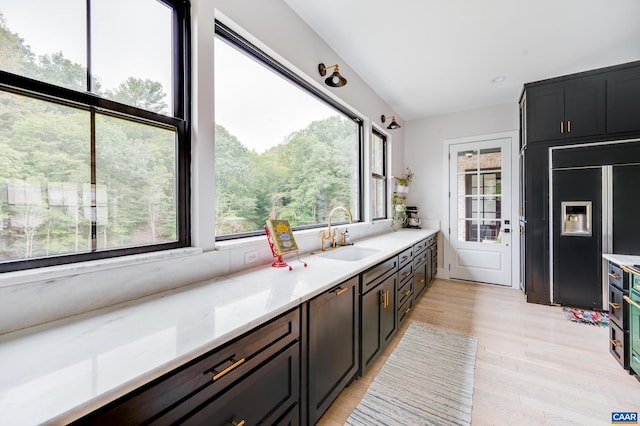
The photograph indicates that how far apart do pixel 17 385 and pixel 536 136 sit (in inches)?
180

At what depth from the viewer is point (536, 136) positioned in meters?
3.37

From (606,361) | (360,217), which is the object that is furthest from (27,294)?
(606,361)

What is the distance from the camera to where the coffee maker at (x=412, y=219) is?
4672 millimetres

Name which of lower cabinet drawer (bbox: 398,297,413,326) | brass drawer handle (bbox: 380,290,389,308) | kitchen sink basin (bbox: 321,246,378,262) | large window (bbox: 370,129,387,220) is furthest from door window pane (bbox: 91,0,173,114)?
large window (bbox: 370,129,387,220)

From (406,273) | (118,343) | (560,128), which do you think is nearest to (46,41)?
(118,343)

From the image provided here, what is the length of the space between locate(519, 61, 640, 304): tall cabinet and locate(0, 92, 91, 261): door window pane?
14.1ft

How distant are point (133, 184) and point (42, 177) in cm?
Answer: 32

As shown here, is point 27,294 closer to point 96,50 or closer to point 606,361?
point 96,50

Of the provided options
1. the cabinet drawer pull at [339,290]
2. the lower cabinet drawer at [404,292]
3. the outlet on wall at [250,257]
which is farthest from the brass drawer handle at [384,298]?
the outlet on wall at [250,257]

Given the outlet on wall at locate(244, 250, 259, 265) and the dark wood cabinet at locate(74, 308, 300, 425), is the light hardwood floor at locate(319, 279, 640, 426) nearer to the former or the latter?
the dark wood cabinet at locate(74, 308, 300, 425)

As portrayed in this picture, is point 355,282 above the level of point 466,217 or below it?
below

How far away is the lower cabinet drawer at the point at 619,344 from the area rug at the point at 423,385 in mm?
982

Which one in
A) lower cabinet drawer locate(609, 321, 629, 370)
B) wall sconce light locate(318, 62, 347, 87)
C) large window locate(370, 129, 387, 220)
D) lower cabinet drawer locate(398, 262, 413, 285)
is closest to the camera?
lower cabinet drawer locate(609, 321, 629, 370)

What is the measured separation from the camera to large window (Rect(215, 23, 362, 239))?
1866mm
